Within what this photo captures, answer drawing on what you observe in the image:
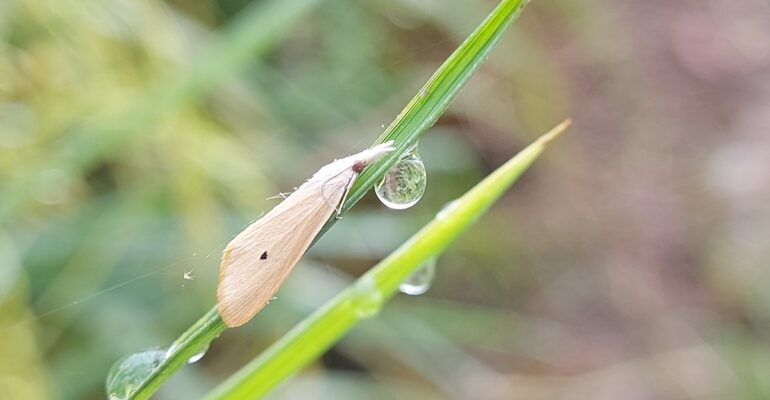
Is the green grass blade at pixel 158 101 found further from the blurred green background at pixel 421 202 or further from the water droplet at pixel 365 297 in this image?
the water droplet at pixel 365 297

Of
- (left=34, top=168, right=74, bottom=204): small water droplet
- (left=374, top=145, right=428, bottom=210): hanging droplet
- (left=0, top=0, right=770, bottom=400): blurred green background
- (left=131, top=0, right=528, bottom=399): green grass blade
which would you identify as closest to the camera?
(left=131, top=0, right=528, bottom=399): green grass blade

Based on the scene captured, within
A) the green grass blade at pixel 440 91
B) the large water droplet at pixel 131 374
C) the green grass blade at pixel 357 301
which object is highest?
the green grass blade at pixel 440 91

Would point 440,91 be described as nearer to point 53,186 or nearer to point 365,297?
point 365,297

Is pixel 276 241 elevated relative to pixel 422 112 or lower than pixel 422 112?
lower

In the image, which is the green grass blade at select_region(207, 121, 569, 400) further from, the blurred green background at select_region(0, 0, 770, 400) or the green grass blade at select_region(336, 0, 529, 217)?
the blurred green background at select_region(0, 0, 770, 400)

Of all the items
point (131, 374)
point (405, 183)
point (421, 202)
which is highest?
point (405, 183)

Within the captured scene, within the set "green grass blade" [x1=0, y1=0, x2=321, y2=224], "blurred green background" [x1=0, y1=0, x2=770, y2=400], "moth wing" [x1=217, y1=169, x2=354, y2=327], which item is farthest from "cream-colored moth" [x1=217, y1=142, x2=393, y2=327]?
"green grass blade" [x1=0, y1=0, x2=321, y2=224]

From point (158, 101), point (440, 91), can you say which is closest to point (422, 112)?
point (440, 91)

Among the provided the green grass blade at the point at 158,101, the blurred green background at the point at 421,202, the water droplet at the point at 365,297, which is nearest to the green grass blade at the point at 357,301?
the water droplet at the point at 365,297

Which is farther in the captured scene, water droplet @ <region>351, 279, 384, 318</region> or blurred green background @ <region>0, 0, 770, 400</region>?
blurred green background @ <region>0, 0, 770, 400</region>
